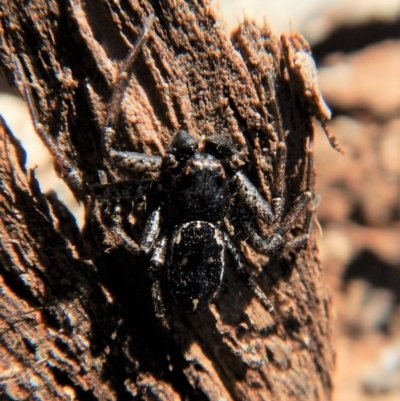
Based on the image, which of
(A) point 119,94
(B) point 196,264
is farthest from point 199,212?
(A) point 119,94

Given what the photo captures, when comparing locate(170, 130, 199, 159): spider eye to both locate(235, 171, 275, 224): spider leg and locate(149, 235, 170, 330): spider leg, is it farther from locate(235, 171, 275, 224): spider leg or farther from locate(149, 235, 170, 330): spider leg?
locate(149, 235, 170, 330): spider leg

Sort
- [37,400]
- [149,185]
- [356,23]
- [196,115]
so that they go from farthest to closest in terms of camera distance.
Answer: [356,23] < [149,185] < [196,115] < [37,400]

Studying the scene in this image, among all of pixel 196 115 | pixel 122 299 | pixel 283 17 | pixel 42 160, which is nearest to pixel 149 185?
pixel 196 115

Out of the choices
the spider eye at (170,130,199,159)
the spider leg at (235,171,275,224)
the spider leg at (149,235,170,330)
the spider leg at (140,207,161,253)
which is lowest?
the spider leg at (149,235,170,330)

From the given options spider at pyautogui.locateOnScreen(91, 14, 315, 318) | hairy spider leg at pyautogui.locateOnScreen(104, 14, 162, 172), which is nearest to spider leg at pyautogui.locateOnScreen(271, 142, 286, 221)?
spider at pyautogui.locateOnScreen(91, 14, 315, 318)

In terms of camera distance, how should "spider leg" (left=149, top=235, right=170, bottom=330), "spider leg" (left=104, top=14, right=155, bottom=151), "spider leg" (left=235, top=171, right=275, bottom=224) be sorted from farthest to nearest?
1. "spider leg" (left=235, top=171, right=275, bottom=224)
2. "spider leg" (left=149, top=235, right=170, bottom=330)
3. "spider leg" (left=104, top=14, right=155, bottom=151)

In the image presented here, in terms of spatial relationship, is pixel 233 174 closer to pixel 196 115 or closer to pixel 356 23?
pixel 196 115

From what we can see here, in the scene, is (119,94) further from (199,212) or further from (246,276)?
(246,276)

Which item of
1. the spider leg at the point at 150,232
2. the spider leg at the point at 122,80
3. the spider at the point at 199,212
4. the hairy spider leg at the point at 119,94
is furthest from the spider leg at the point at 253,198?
the spider leg at the point at 122,80
